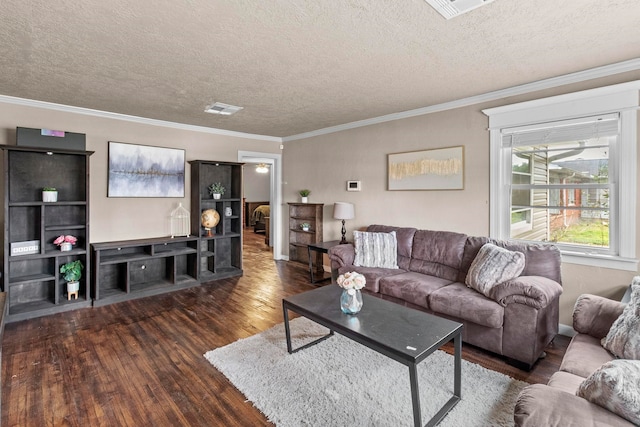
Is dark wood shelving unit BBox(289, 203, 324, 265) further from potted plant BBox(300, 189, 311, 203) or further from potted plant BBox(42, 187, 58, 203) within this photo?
potted plant BBox(42, 187, 58, 203)

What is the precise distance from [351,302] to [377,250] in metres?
1.66

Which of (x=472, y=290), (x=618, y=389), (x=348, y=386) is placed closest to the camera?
(x=618, y=389)

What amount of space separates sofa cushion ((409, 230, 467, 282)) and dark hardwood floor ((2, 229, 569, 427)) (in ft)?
2.92

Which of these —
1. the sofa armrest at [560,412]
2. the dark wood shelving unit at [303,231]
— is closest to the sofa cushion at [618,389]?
the sofa armrest at [560,412]

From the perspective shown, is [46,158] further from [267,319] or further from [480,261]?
[480,261]

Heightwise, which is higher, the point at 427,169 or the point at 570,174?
the point at 427,169

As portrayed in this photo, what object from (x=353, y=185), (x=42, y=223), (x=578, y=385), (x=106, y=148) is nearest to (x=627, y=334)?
(x=578, y=385)

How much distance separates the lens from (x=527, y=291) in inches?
96.8

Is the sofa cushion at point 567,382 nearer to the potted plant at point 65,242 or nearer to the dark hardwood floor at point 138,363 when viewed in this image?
the dark hardwood floor at point 138,363

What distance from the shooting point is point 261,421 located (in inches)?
75.9

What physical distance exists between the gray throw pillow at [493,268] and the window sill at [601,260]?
2.22 ft

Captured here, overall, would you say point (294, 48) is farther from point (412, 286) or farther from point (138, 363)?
point (138, 363)

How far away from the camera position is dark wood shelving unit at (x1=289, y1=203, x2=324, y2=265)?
5.61 meters

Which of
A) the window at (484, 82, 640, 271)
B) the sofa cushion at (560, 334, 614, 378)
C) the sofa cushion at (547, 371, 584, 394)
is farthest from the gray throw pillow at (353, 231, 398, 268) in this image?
the sofa cushion at (547, 371, 584, 394)
